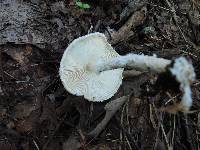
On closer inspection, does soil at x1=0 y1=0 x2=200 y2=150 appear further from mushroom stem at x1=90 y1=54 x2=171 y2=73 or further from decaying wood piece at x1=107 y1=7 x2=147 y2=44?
mushroom stem at x1=90 y1=54 x2=171 y2=73

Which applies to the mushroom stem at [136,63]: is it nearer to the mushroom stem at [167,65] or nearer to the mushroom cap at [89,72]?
the mushroom stem at [167,65]

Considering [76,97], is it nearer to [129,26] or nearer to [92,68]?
[92,68]

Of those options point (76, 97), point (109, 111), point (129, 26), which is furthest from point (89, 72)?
point (129, 26)

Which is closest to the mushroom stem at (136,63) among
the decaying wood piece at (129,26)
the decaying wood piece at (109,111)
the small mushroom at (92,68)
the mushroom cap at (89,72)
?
the small mushroom at (92,68)

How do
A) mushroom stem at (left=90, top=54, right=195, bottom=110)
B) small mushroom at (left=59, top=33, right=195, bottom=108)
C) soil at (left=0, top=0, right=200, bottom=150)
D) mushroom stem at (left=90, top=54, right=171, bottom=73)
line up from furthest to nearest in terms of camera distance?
soil at (left=0, top=0, right=200, bottom=150), small mushroom at (left=59, top=33, right=195, bottom=108), mushroom stem at (left=90, top=54, right=171, bottom=73), mushroom stem at (left=90, top=54, right=195, bottom=110)

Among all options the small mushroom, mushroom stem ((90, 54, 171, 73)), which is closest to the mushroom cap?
the small mushroom
